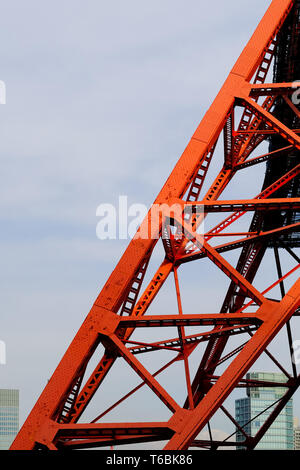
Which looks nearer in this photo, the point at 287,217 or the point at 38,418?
the point at 38,418

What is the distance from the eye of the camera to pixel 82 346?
645 inches

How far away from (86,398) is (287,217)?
14.6 meters

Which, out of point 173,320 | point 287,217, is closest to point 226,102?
point 173,320

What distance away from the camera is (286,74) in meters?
25.3

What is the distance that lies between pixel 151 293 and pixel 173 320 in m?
2.47

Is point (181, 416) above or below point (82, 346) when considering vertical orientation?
below

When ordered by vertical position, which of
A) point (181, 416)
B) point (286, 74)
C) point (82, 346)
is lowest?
point (181, 416)

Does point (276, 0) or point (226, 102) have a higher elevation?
point (276, 0)
